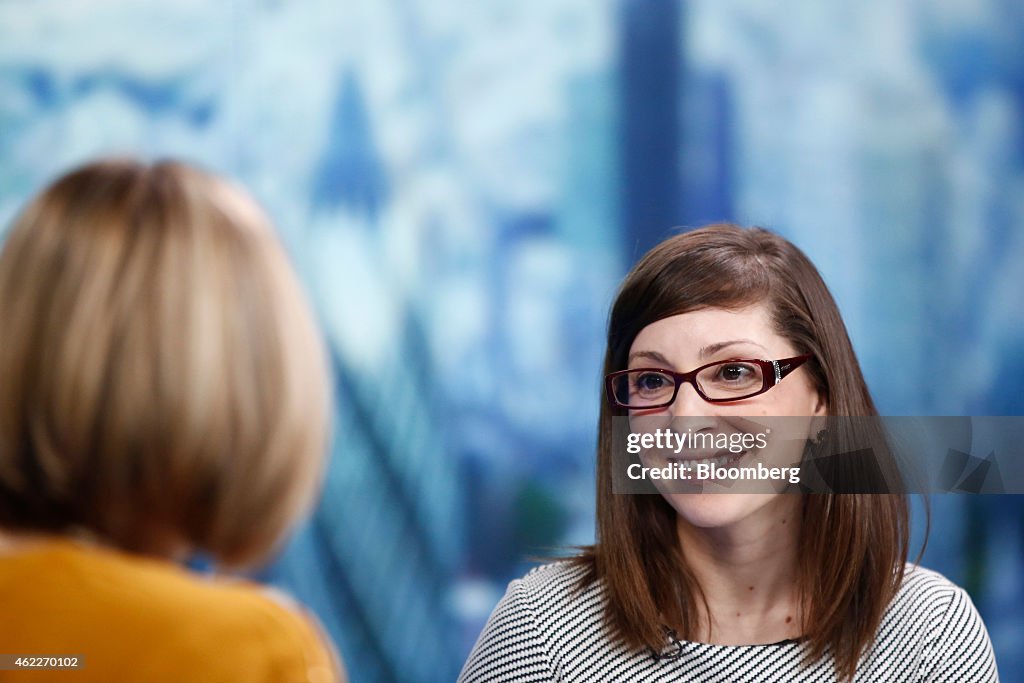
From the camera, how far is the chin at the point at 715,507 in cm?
138

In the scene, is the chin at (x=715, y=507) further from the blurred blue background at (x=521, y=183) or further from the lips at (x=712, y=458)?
the blurred blue background at (x=521, y=183)

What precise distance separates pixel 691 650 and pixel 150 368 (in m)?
0.92

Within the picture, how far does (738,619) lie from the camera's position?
1.47m

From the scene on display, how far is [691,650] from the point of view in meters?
1.43

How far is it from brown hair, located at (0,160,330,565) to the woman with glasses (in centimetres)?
70

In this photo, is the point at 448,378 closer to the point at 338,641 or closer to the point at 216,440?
the point at 338,641

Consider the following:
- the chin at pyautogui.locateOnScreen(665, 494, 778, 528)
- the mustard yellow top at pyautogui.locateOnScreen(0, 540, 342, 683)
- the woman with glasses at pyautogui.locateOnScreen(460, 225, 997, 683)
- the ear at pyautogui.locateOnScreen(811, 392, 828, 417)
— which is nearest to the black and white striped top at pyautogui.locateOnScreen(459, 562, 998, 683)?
the woman with glasses at pyautogui.locateOnScreen(460, 225, 997, 683)

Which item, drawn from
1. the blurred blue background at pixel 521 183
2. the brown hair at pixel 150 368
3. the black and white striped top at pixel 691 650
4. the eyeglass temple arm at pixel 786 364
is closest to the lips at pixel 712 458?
the eyeglass temple arm at pixel 786 364

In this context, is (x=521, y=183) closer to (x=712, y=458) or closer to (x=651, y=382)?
(x=651, y=382)

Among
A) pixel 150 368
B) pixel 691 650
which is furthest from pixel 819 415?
pixel 150 368

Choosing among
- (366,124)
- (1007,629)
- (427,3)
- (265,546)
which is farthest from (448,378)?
(265,546)

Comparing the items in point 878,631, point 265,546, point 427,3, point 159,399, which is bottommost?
point 878,631

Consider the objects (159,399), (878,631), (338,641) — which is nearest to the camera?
(159,399)

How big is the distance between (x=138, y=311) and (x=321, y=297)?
1.51 metres
